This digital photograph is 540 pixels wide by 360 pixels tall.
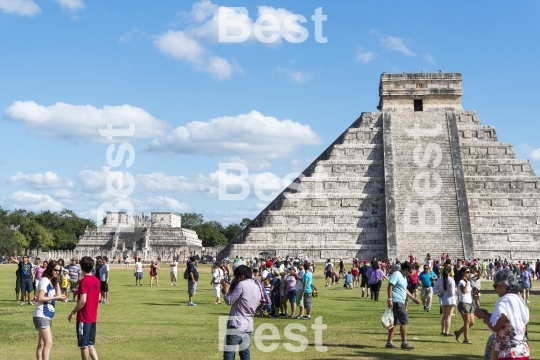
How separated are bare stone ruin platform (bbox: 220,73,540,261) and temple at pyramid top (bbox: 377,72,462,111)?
75 millimetres

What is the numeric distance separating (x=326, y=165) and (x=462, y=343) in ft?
129

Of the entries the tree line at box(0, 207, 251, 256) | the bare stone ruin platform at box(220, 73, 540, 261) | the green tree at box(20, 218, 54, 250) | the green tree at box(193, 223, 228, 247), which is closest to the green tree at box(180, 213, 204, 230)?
the tree line at box(0, 207, 251, 256)

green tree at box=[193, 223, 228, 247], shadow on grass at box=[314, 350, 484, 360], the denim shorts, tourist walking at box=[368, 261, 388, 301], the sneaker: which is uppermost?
green tree at box=[193, 223, 228, 247]

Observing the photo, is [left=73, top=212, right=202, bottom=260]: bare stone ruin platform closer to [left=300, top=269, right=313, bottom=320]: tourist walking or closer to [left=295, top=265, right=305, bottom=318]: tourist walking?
[left=295, top=265, right=305, bottom=318]: tourist walking

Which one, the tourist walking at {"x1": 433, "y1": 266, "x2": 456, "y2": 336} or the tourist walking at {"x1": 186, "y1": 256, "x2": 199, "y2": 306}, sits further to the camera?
the tourist walking at {"x1": 186, "y1": 256, "x2": 199, "y2": 306}

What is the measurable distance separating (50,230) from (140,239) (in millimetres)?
39727

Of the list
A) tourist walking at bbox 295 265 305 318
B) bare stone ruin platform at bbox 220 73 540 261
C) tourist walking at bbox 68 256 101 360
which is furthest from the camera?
bare stone ruin platform at bbox 220 73 540 261

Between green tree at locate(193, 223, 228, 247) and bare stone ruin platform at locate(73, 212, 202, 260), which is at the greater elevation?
green tree at locate(193, 223, 228, 247)

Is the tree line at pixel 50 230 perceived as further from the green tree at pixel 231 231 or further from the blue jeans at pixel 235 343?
the blue jeans at pixel 235 343

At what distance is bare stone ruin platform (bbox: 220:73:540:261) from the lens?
4762cm

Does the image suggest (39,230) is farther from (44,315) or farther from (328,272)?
Result: (44,315)

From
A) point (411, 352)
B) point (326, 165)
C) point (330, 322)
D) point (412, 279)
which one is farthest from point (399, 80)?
point (411, 352)

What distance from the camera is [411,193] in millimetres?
49906

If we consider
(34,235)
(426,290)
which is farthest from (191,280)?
(34,235)
